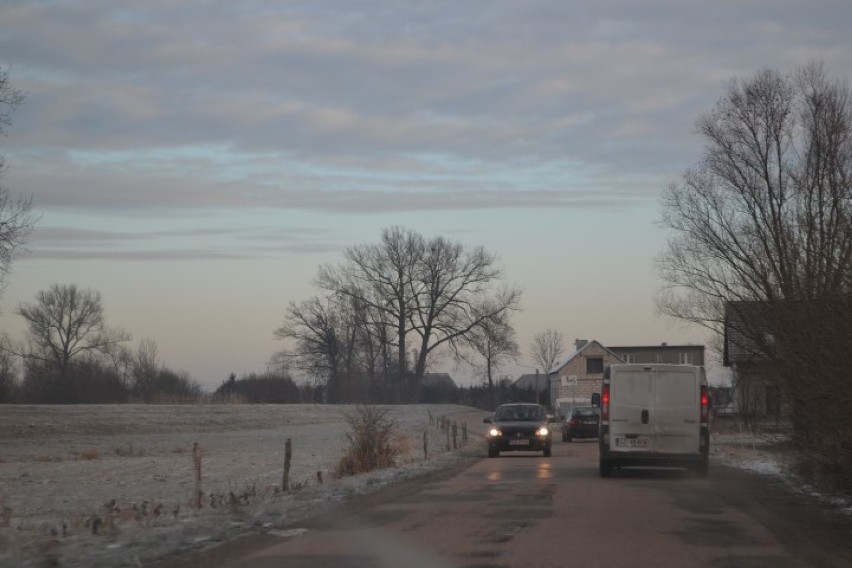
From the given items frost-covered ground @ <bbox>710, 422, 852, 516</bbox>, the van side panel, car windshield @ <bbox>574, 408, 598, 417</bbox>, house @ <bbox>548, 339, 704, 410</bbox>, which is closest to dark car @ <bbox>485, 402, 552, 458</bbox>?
frost-covered ground @ <bbox>710, 422, 852, 516</bbox>

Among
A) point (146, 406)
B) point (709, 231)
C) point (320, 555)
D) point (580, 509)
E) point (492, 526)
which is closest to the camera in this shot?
point (320, 555)

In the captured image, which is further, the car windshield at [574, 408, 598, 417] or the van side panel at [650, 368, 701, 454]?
the car windshield at [574, 408, 598, 417]

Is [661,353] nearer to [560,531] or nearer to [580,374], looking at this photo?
[580,374]

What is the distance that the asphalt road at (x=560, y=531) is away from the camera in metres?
10.4

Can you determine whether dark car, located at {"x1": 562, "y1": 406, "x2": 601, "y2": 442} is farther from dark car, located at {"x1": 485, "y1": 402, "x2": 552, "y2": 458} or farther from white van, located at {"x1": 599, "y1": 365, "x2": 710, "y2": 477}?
white van, located at {"x1": 599, "y1": 365, "x2": 710, "y2": 477}

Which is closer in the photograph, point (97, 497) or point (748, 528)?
point (748, 528)

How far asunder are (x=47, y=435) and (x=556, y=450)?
2063cm

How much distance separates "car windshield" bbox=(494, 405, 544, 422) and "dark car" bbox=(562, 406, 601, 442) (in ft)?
48.4

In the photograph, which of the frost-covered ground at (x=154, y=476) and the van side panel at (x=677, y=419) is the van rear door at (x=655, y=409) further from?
the frost-covered ground at (x=154, y=476)

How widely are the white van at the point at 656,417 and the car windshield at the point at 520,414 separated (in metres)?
10.8

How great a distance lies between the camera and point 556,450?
38.6 metres

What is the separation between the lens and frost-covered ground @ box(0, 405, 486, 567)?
12062mm

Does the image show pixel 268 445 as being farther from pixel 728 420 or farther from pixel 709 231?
pixel 728 420

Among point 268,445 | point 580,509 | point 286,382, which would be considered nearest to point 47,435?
point 268,445
